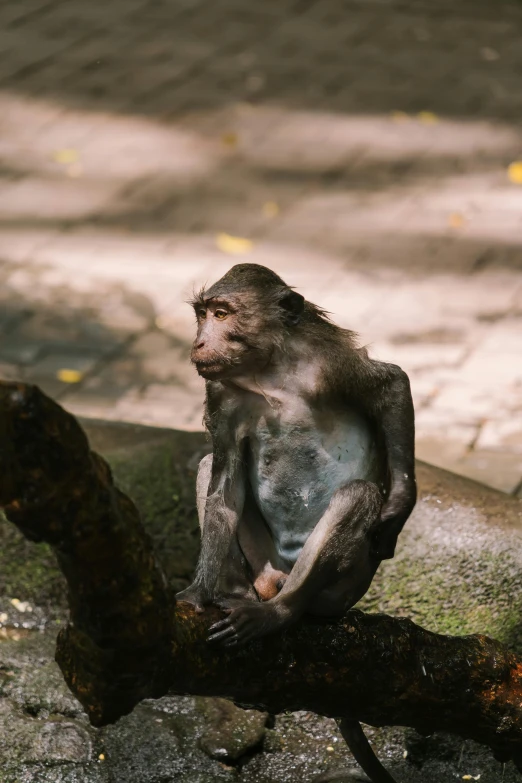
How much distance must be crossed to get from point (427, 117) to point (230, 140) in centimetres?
149

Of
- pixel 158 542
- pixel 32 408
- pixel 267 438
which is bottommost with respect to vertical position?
pixel 158 542

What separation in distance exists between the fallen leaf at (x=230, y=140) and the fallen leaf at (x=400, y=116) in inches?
47.0

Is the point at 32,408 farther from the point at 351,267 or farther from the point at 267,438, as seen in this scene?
the point at 351,267

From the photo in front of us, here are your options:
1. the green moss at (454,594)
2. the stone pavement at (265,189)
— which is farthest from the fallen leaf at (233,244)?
the green moss at (454,594)

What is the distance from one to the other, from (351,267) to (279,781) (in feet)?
13.9

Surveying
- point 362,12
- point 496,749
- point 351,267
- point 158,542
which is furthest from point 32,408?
point 362,12

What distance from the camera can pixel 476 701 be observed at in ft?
11.6

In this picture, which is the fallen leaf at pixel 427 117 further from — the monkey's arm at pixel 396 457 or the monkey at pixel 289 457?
the monkey's arm at pixel 396 457

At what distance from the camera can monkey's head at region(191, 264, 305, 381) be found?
3197mm

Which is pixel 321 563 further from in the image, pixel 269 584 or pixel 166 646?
pixel 166 646

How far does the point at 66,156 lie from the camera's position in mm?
9180

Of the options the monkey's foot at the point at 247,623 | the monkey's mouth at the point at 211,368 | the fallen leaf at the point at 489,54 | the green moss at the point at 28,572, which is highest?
the monkey's mouth at the point at 211,368

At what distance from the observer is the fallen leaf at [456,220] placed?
8.20m

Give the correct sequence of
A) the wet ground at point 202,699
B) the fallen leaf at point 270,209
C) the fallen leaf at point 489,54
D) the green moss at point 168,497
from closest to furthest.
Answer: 1. the wet ground at point 202,699
2. the green moss at point 168,497
3. the fallen leaf at point 270,209
4. the fallen leaf at point 489,54
